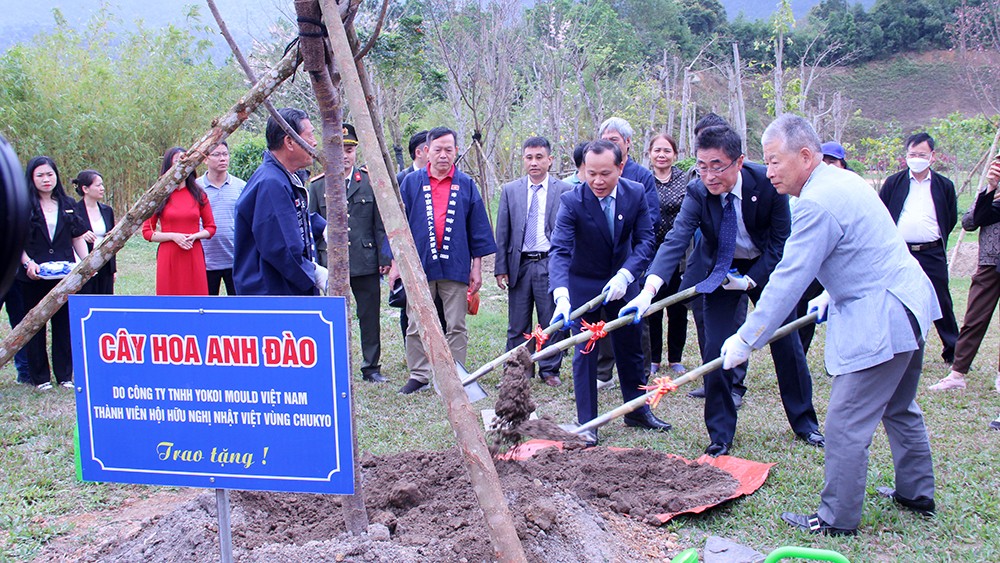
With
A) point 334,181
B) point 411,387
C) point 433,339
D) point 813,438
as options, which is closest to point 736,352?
point 813,438

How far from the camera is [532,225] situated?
6188 mm

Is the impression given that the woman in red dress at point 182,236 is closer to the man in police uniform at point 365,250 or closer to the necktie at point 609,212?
the man in police uniform at point 365,250

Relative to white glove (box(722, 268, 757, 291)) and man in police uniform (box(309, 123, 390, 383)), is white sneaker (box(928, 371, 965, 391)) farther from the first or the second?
man in police uniform (box(309, 123, 390, 383))

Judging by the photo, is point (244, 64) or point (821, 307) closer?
point (244, 64)

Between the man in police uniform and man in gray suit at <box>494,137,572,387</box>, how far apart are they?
1.01 meters

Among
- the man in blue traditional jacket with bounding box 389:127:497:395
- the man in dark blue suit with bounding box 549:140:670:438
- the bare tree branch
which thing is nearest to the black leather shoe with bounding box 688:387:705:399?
the man in dark blue suit with bounding box 549:140:670:438

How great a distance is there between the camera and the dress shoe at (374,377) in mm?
6062

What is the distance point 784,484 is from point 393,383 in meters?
3.16

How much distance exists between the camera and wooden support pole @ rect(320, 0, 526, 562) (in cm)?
231

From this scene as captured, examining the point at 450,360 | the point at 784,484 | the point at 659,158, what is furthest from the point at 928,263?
the point at 450,360

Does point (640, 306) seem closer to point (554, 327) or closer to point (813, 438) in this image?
point (554, 327)

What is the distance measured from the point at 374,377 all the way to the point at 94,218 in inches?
109

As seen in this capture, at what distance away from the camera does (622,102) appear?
1850 cm

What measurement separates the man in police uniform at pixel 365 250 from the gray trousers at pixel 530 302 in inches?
42.5
